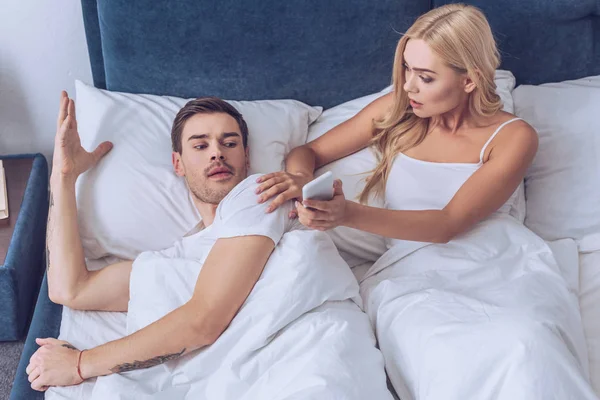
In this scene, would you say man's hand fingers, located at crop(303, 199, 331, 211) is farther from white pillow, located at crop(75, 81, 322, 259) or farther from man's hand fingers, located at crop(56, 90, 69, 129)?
man's hand fingers, located at crop(56, 90, 69, 129)

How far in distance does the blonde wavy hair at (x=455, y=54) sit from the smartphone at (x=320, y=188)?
1.56 feet

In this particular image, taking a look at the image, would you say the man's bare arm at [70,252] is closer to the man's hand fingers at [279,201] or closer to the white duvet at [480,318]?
the man's hand fingers at [279,201]

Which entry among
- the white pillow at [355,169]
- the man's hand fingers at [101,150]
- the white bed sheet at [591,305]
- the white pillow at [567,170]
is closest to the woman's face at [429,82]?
the white pillow at [355,169]

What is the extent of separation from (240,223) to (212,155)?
0.25 meters

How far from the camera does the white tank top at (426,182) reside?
1684 mm

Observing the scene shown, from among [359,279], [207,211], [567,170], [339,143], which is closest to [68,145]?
[207,211]

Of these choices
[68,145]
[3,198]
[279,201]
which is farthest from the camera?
[3,198]

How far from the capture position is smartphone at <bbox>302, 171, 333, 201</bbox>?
124cm

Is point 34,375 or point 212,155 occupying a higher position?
point 212,155

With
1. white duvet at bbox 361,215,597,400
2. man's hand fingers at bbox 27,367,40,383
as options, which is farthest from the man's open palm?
white duvet at bbox 361,215,597,400

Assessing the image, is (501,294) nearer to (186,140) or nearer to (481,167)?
(481,167)

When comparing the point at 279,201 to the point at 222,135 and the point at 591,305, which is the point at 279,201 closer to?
the point at 222,135

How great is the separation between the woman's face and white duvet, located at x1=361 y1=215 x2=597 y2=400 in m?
0.31

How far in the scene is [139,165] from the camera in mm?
1769
